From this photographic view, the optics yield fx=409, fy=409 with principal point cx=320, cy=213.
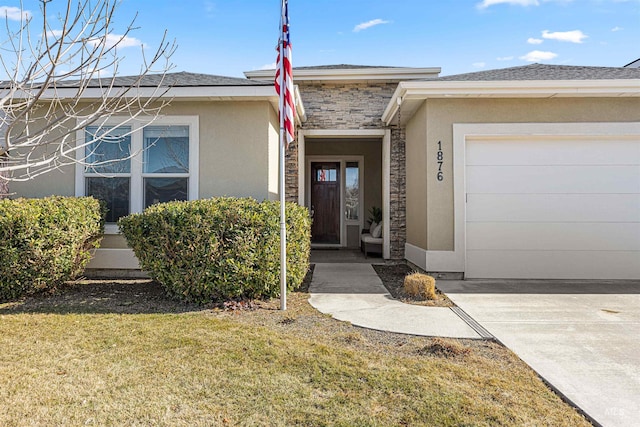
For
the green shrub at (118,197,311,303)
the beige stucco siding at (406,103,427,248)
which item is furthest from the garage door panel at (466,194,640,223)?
the green shrub at (118,197,311,303)

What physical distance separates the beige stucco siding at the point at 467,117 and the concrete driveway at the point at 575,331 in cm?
107

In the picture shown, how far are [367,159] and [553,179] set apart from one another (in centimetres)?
576

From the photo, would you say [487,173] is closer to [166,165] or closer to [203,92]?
[203,92]

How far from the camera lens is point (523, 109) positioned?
270 inches

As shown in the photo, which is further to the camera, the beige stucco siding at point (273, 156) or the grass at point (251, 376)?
the beige stucco siding at point (273, 156)

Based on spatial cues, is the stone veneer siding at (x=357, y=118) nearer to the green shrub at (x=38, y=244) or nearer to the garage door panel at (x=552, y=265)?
the garage door panel at (x=552, y=265)

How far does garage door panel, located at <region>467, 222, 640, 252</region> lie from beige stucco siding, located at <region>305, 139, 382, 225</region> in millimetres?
5091

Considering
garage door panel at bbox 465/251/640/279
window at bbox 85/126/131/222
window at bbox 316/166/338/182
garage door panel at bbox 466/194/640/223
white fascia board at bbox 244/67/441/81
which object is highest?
white fascia board at bbox 244/67/441/81

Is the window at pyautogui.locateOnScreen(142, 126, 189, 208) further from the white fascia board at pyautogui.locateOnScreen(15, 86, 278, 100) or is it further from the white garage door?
the white garage door

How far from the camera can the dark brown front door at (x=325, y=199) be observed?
12328mm

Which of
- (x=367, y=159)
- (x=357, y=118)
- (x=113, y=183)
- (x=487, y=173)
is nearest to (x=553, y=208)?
(x=487, y=173)

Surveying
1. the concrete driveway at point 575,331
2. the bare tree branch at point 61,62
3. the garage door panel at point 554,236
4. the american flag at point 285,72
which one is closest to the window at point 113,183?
the bare tree branch at point 61,62

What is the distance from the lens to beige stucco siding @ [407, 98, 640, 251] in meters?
6.80

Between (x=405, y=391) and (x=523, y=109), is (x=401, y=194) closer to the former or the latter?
(x=523, y=109)
